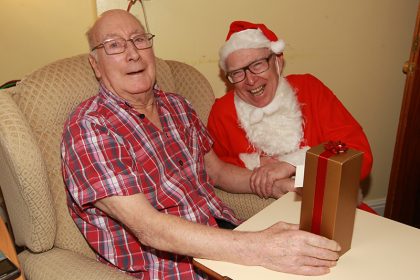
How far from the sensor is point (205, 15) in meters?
1.91

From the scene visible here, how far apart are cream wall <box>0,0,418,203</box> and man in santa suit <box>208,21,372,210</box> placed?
0.21 meters

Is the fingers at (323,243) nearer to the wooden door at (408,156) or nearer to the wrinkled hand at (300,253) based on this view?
the wrinkled hand at (300,253)

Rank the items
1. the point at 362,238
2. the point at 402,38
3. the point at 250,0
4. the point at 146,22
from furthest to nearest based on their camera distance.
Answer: the point at 402,38 < the point at 250,0 < the point at 146,22 < the point at 362,238

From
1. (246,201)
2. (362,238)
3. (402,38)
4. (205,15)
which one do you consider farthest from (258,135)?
(402,38)

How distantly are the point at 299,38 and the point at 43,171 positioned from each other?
1.48 meters

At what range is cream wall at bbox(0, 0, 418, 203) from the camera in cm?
169

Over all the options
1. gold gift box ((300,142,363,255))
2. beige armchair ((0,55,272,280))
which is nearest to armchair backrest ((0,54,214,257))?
beige armchair ((0,55,272,280))

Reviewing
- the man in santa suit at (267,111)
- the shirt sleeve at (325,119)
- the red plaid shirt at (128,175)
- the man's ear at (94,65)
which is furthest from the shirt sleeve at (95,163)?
the shirt sleeve at (325,119)

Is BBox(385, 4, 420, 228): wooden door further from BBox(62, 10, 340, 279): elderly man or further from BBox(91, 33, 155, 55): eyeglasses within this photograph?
BBox(91, 33, 155, 55): eyeglasses

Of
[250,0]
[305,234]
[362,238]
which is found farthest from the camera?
[250,0]

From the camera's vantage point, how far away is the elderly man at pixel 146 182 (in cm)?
106

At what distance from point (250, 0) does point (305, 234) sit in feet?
4.30

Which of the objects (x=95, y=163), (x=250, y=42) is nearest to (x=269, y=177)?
(x=250, y=42)

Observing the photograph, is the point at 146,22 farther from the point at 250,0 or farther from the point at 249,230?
the point at 249,230
